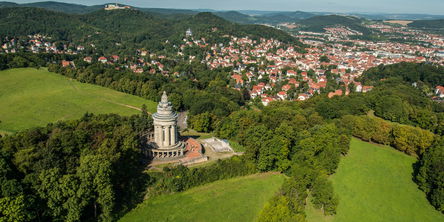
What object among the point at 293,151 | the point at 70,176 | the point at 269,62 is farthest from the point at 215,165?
the point at 269,62

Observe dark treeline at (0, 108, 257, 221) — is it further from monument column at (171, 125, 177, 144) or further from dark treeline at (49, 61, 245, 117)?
dark treeline at (49, 61, 245, 117)

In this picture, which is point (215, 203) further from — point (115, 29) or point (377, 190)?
point (115, 29)

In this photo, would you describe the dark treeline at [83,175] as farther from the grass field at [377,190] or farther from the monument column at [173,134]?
the grass field at [377,190]

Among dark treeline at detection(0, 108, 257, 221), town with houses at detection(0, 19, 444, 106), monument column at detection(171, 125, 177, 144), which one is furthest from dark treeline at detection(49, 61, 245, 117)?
dark treeline at detection(0, 108, 257, 221)

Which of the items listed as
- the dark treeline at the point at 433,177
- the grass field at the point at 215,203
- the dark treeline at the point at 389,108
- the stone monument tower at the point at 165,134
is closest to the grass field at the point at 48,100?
the stone monument tower at the point at 165,134

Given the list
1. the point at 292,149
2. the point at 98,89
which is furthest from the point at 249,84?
the point at 292,149
